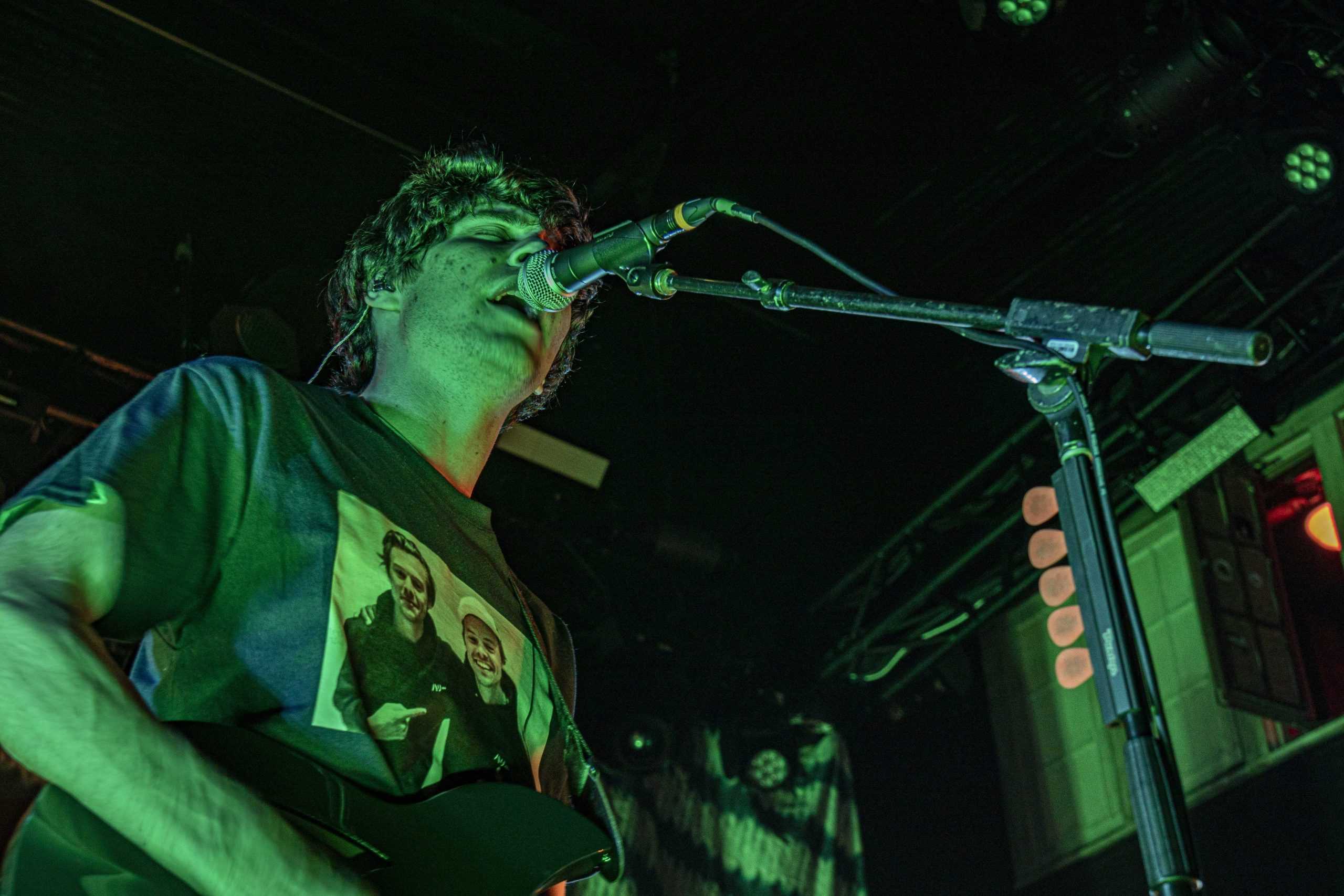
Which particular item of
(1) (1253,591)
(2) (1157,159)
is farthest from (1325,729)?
(2) (1157,159)

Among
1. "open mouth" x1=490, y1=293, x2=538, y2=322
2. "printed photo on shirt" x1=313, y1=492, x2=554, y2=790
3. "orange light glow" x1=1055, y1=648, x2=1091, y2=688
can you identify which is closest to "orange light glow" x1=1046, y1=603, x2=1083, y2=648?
"orange light glow" x1=1055, y1=648, x2=1091, y2=688

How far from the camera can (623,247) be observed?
77.2 inches

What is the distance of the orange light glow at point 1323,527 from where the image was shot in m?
6.41

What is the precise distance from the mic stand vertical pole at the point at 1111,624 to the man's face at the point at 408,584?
0.80 m

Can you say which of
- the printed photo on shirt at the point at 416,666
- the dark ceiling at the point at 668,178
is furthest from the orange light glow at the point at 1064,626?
the printed photo on shirt at the point at 416,666

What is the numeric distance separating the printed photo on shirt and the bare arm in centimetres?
24

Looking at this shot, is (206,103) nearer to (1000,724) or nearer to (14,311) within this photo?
(14,311)

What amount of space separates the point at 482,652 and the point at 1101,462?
2.73 feet

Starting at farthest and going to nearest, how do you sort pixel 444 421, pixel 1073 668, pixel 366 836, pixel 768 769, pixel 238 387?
pixel 1073 668 → pixel 768 769 → pixel 444 421 → pixel 238 387 → pixel 366 836

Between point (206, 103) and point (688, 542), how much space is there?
2980mm

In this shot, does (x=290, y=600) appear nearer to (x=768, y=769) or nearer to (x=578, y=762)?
(x=578, y=762)

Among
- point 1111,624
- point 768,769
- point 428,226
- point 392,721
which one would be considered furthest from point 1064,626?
point 392,721

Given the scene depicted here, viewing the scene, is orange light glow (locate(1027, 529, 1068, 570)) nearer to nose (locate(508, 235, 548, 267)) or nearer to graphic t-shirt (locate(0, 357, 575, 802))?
nose (locate(508, 235, 548, 267))

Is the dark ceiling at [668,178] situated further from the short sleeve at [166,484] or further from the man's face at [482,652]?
the short sleeve at [166,484]
